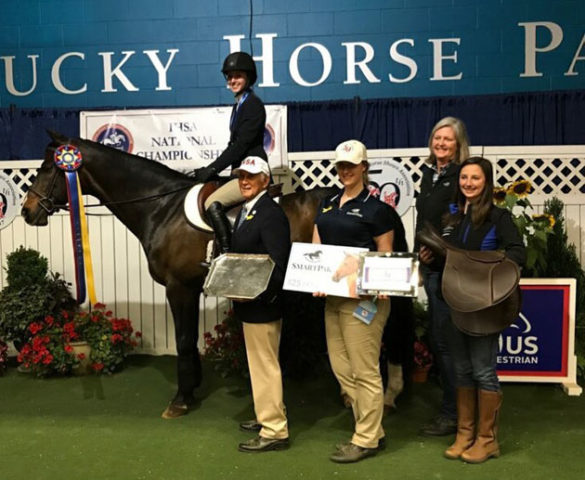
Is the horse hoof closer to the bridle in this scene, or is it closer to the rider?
the rider

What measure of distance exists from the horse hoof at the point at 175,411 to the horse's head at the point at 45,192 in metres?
1.56

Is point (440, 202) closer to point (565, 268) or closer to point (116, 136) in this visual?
point (565, 268)

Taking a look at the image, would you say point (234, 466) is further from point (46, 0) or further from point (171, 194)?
point (46, 0)

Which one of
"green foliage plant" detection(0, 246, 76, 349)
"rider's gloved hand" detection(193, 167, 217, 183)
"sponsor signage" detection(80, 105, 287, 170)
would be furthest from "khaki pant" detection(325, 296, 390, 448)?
"green foliage plant" detection(0, 246, 76, 349)

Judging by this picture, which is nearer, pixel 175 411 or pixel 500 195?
pixel 175 411

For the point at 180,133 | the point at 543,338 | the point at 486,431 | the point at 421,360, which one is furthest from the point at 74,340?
the point at 543,338

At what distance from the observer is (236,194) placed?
3873mm

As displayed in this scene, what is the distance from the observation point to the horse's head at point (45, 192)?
4250mm

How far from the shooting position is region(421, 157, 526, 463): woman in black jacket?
9.62ft

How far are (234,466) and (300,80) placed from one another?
4117 mm

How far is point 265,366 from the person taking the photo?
3.16 metres

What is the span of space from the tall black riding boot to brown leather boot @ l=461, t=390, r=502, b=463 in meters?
1.63

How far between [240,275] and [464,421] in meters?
1.35

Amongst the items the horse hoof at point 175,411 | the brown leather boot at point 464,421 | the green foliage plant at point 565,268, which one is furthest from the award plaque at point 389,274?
the green foliage plant at point 565,268
